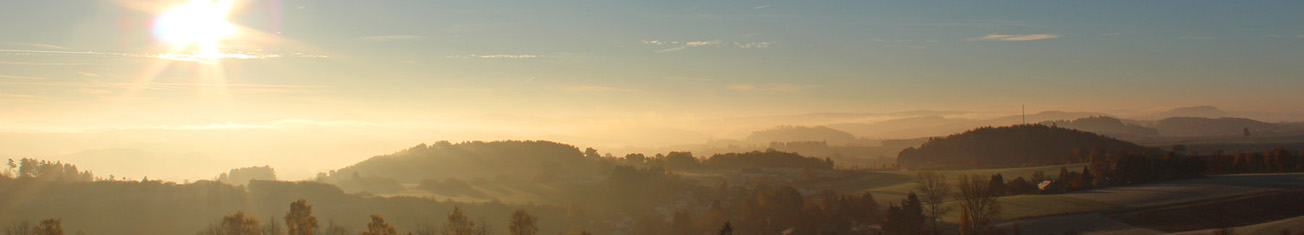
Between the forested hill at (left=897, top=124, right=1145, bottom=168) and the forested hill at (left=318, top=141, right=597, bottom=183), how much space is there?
84801 millimetres

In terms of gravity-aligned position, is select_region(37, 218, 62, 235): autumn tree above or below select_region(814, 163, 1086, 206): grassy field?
below

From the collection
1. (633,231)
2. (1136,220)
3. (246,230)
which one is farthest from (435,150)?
(1136,220)

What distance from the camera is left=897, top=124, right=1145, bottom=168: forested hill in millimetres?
157375

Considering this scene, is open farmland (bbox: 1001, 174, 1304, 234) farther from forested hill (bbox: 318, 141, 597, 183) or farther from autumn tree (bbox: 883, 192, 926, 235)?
forested hill (bbox: 318, 141, 597, 183)

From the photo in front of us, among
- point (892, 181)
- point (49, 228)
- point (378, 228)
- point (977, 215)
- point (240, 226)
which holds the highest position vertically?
point (892, 181)

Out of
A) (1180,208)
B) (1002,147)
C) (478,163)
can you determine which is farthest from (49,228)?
(1002,147)

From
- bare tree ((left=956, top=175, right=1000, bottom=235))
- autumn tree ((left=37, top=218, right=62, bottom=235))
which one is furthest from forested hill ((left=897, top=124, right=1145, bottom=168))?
autumn tree ((left=37, top=218, right=62, bottom=235))

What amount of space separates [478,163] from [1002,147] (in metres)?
128

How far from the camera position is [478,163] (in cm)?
15588

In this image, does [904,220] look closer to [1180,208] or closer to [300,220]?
[1180,208]

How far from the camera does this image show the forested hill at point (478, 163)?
140750 mm

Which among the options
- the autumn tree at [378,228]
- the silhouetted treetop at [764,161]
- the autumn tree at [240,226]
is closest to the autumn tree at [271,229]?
the autumn tree at [240,226]

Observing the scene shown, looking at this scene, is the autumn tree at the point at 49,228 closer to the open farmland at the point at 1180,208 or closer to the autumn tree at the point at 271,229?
the autumn tree at the point at 271,229

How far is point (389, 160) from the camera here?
15662 centimetres
